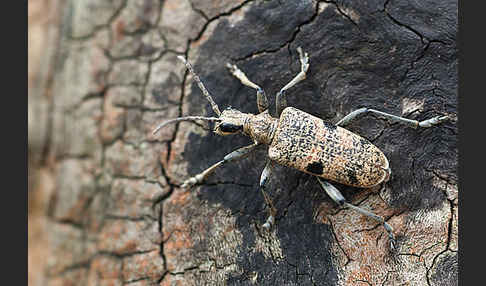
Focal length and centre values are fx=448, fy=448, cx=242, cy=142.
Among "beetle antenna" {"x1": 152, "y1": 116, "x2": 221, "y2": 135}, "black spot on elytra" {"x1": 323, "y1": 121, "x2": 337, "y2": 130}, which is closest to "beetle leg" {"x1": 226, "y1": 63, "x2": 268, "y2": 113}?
"beetle antenna" {"x1": 152, "y1": 116, "x2": 221, "y2": 135}

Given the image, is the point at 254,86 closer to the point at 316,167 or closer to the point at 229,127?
the point at 229,127

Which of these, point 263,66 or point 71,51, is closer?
point 263,66

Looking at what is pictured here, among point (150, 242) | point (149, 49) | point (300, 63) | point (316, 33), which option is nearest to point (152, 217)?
point (150, 242)

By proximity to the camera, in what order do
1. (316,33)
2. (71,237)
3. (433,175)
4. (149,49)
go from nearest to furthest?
(433,175), (316,33), (149,49), (71,237)

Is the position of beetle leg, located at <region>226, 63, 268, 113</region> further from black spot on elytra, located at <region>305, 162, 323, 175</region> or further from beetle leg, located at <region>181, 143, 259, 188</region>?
black spot on elytra, located at <region>305, 162, 323, 175</region>

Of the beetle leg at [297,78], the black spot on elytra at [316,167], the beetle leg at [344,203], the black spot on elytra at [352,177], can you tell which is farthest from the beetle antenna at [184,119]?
the black spot on elytra at [352,177]

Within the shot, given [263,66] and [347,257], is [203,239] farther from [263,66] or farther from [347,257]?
[263,66]

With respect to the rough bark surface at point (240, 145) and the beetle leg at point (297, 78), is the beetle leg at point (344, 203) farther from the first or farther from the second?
the beetle leg at point (297, 78)
